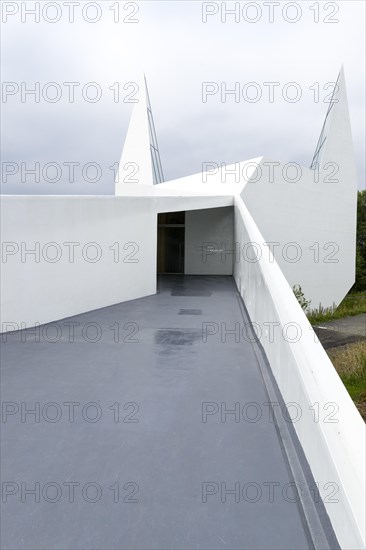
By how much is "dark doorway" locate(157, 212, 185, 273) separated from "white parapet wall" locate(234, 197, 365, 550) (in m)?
9.07

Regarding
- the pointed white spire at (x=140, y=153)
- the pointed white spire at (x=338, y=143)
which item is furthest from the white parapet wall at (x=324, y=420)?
the pointed white spire at (x=140, y=153)

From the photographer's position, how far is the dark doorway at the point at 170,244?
40.2ft

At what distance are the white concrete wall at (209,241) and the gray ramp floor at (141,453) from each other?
727cm

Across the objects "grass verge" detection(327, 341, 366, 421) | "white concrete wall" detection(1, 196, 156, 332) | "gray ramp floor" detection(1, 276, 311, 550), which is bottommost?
"grass verge" detection(327, 341, 366, 421)

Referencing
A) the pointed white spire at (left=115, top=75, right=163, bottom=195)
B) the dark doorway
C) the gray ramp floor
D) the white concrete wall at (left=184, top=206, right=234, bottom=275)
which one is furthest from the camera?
the pointed white spire at (left=115, top=75, right=163, bottom=195)

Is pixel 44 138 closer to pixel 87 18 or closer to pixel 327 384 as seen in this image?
pixel 87 18

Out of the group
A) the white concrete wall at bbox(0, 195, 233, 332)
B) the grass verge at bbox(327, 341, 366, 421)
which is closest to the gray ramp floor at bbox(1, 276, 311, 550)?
the white concrete wall at bbox(0, 195, 233, 332)

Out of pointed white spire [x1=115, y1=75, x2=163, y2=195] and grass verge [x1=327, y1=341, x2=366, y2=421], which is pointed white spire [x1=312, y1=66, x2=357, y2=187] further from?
grass verge [x1=327, y1=341, x2=366, y2=421]

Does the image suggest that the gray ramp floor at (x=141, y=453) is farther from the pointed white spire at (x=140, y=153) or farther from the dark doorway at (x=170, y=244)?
the pointed white spire at (x=140, y=153)

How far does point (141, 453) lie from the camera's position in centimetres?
234

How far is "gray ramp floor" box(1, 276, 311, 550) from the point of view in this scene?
175 centimetres

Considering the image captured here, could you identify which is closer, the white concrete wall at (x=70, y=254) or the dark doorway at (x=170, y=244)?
the white concrete wall at (x=70, y=254)

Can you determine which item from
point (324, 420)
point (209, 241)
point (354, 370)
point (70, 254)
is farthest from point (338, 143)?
point (324, 420)

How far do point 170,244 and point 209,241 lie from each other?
1262 mm
